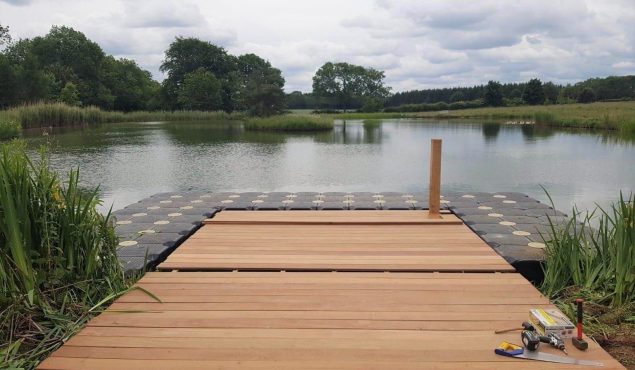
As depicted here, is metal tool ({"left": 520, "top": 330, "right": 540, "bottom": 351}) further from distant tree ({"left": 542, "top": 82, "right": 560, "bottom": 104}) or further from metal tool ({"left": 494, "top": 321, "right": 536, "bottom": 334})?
distant tree ({"left": 542, "top": 82, "right": 560, "bottom": 104})

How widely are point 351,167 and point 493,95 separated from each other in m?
44.4

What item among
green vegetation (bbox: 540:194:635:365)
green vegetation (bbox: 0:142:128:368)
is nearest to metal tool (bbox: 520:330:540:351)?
green vegetation (bbox: 540:194:635:365)

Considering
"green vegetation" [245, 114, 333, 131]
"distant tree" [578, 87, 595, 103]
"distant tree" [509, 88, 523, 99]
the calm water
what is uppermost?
"distant tree" [509, 88, 523, 99]

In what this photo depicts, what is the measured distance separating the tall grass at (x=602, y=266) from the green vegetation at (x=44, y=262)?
217 cm

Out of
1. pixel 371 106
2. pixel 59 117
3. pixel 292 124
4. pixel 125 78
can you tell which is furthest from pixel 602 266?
pixel 371 106

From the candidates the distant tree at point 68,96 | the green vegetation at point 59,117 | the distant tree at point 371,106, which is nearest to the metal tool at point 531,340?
the green vegetation at point 59,117

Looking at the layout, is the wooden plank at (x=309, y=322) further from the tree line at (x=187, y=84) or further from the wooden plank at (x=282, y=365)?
the tree line at (x=187, y=84)

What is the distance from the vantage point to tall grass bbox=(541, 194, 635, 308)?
215 cm

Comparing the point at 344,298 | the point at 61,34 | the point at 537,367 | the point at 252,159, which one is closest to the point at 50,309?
the point at 344,298

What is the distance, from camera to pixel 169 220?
150 inches

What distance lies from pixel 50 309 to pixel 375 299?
4.53 ft

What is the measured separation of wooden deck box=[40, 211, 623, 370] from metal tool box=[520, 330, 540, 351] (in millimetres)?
61

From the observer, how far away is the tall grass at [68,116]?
57.8ft

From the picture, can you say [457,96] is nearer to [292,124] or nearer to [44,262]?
[292,124]
